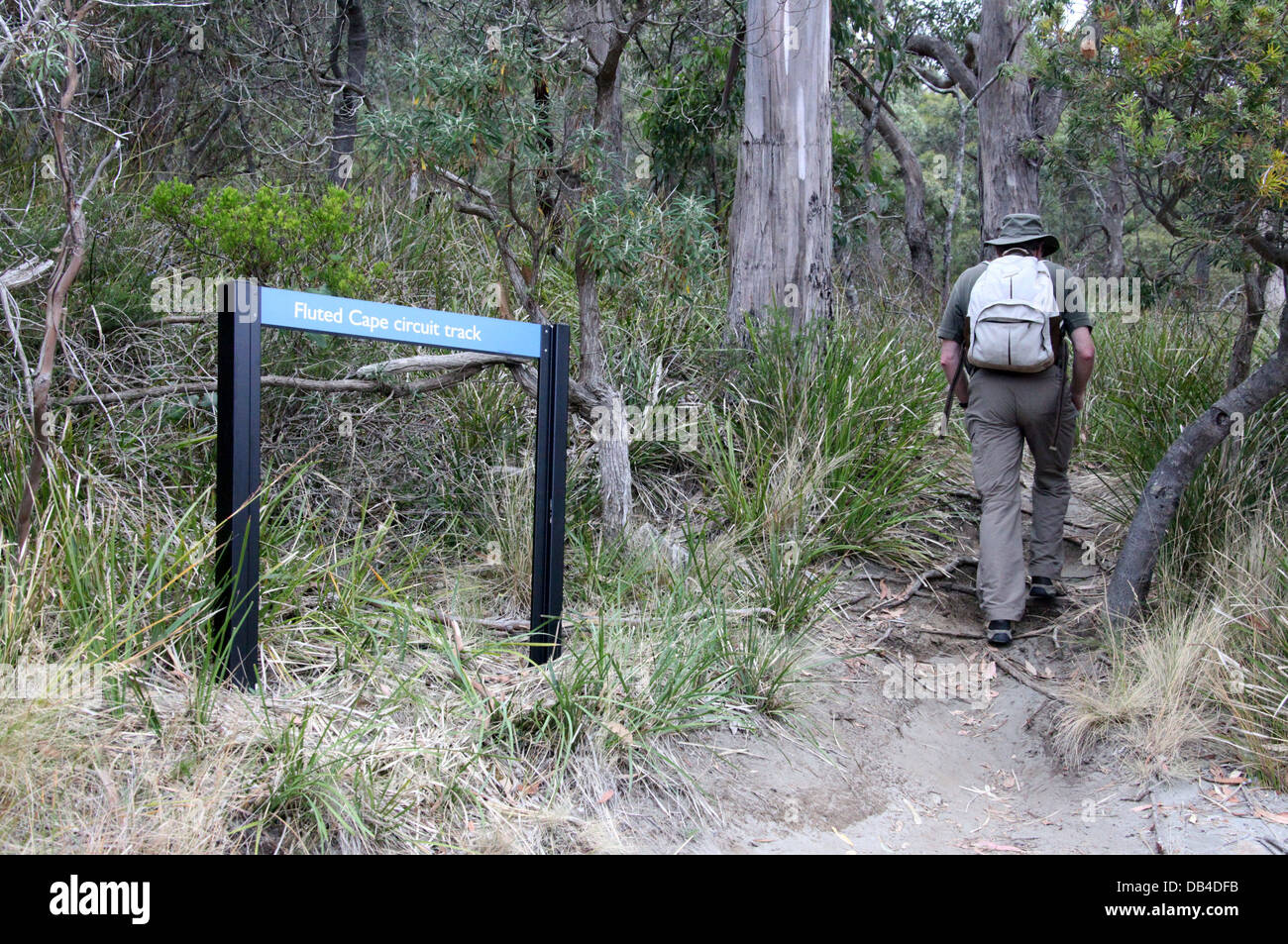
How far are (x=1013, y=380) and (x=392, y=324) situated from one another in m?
3.46

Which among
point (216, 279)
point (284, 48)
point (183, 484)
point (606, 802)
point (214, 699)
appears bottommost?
point (606, 802)

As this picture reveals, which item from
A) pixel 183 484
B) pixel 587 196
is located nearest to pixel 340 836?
pixel 183 484

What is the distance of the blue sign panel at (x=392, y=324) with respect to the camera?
3869mm

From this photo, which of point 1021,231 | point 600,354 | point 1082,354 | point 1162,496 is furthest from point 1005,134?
point 600,354

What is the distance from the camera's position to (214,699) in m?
3.78

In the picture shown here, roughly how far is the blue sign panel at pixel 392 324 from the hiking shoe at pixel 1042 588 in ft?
10.9

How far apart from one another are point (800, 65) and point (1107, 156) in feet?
8.66

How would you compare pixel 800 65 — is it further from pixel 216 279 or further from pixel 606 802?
pixel 606 802

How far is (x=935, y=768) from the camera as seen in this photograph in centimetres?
498

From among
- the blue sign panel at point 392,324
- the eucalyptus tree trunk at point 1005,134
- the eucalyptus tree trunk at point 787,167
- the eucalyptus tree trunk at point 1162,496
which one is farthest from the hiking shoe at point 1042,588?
the eucalyptus tree trunk at point 1005,134

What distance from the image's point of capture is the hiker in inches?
221

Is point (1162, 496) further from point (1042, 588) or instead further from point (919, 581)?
point (919, 581)

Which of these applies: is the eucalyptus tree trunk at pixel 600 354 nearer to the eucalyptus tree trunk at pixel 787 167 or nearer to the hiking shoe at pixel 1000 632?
the eucalyptus tree trunk at pixel 787 167

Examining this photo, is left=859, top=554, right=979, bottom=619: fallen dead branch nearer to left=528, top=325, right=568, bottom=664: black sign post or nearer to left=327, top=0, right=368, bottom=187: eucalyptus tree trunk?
left=528, top=325, right=568, bottom=664: black sign post
